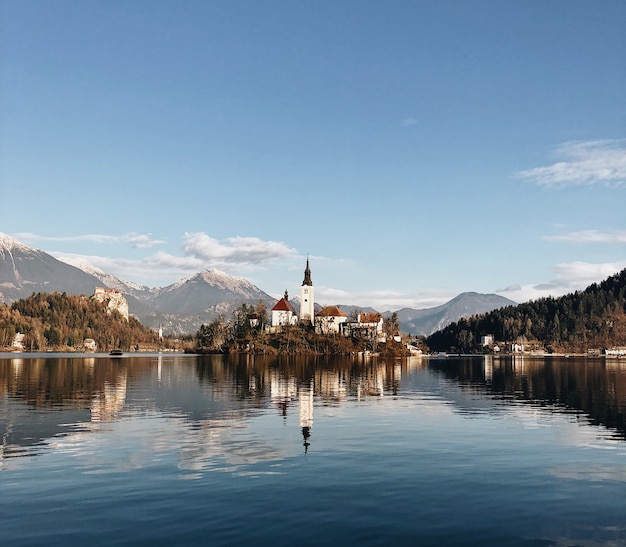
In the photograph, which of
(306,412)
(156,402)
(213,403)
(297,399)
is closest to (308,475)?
(306,412)

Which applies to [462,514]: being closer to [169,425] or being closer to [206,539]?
[206,539]

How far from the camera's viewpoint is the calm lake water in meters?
22.5

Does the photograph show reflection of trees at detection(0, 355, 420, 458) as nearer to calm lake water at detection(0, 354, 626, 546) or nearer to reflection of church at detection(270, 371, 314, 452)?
reflection of church at detection(270, 371, 314, 452)

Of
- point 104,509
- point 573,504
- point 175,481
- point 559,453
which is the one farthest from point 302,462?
point 559,453

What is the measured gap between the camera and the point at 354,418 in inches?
2189

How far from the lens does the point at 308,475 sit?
104 feet

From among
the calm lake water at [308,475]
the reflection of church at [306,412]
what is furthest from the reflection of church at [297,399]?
the calm lake water at [308,475]

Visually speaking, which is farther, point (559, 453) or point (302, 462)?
point (559, 453)

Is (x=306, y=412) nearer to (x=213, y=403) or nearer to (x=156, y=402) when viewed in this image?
(x=213, y=403)

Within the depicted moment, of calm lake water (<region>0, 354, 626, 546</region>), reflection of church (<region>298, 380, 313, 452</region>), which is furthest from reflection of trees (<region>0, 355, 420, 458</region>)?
calm lake water (<region>0, 354, 626, 546</region>)

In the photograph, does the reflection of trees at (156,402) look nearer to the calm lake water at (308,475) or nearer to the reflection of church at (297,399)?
the reflection of church at (297,399)

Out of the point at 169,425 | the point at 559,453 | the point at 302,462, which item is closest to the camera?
the point at 302,462

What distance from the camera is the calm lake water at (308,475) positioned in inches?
887

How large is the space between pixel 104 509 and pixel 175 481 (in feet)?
16.9
